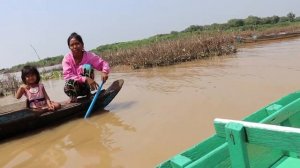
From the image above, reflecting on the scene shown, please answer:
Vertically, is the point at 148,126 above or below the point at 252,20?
below

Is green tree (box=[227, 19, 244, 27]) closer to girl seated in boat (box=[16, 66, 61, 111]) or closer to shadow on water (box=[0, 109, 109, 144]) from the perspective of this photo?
shadow on water (box=[0, 109, 109, 144])

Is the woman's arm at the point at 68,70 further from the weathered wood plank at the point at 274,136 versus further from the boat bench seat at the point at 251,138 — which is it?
the weathered wood plank at the point at 274,136

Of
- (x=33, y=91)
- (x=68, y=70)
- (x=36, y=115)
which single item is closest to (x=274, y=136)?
(x=36, y=115)

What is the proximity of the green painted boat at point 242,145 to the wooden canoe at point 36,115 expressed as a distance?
11.1 ft

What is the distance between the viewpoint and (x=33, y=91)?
4.86 m

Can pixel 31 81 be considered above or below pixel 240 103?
above

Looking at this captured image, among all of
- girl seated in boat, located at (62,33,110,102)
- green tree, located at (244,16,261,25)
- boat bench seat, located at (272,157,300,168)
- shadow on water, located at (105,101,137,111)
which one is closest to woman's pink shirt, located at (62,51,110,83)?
girl seated in boat, located at (62,33,110,102)

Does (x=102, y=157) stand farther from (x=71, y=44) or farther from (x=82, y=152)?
(x=71, y=44)

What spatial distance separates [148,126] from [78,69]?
1.67 metres

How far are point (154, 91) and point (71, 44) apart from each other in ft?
8.02

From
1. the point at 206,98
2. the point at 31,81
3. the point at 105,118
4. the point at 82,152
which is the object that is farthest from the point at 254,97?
the point at 31,81

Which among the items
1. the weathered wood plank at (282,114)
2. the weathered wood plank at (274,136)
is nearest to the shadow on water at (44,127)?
the weathered wood plank at (282,114)

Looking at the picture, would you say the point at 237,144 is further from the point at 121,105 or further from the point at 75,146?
the point at 121,105

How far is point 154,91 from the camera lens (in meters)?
7.01
